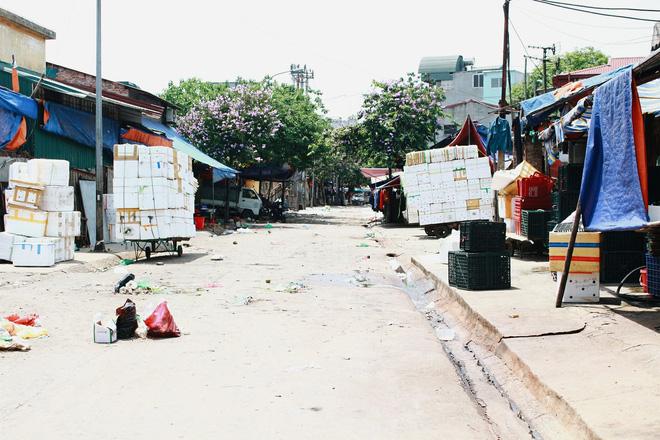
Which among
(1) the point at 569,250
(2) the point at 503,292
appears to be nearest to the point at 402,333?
(1) the point at 569,250

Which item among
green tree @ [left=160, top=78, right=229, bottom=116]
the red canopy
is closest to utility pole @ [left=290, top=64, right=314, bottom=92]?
green tree @ [left=160, top=78, right=229, bottom=116]

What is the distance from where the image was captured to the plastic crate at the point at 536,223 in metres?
15.9

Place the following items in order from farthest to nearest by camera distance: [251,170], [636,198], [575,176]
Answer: [251,170]
[575,176]
[636,198]

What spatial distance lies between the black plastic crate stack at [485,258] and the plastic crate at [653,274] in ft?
8.31

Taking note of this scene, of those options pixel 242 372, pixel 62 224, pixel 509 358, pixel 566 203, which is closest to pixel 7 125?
pixel 62 224

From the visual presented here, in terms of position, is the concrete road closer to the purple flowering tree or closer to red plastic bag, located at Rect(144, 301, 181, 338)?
red plastic bag, located at Rect(144, 301, 181, 338)

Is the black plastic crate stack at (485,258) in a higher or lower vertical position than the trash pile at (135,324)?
higher

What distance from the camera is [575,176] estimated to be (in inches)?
529

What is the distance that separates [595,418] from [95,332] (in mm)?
5320

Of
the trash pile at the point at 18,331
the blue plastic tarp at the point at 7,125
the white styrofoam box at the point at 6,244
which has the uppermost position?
the blue plastic tarp at the point at 7,125

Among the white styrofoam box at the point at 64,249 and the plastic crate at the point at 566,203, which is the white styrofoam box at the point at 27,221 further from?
the plastic crate at the point at 566,203

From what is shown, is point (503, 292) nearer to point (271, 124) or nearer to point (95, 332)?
point (95, 332)

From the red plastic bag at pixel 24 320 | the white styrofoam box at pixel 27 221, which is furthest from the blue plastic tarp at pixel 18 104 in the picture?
the red plastic bag at pixel 24 320

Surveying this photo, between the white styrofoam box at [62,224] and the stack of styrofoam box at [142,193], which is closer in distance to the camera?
the white styrofoam box at [62,224]
